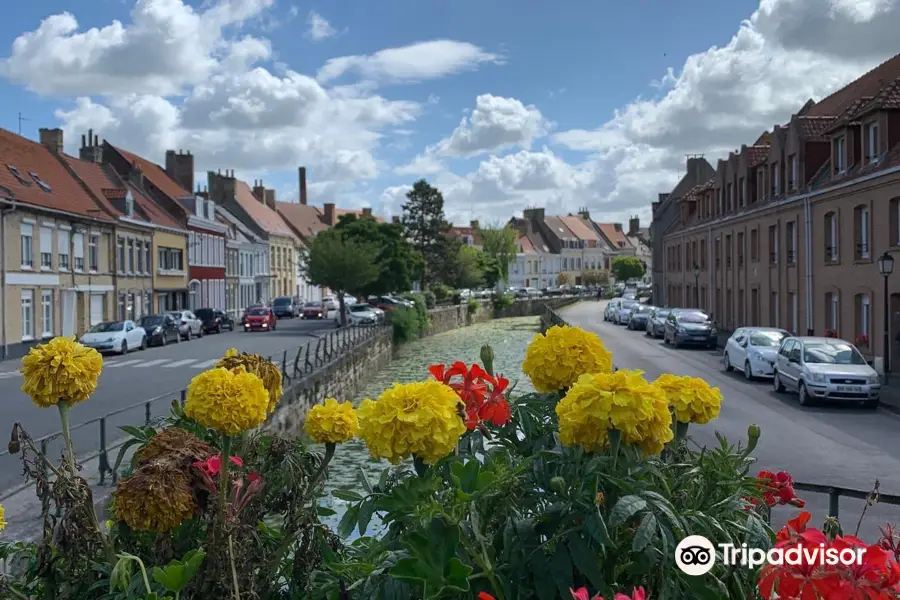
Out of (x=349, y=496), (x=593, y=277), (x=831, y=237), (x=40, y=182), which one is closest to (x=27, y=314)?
(x=40, y=182)

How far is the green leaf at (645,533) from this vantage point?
8.10ft

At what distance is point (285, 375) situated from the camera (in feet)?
61.2

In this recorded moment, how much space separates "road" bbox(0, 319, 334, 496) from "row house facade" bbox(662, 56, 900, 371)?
17.1m

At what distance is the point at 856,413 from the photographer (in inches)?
709

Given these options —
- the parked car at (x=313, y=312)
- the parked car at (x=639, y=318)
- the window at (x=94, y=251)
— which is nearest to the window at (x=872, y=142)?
the parked car at (x=639, y=318)

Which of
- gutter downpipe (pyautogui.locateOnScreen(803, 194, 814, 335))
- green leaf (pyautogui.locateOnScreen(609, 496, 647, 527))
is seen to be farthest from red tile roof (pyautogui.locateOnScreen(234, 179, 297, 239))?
green leaf (pyautogui.locateOnScreen(609, 496, 647, 527))

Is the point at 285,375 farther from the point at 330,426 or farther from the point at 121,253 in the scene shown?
the point at 121,253

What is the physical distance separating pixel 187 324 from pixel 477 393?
3748cm

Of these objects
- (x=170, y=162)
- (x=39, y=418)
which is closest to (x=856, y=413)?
(x=39, y=418)

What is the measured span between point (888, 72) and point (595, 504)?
3281 cm

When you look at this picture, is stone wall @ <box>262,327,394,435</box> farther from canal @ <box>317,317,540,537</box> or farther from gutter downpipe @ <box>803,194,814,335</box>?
gutter downpipe @ <box>803,194,814,335</box>

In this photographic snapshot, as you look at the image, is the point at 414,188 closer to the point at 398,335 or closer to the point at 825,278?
the point at 398,335

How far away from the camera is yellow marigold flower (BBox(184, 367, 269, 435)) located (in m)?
3.09

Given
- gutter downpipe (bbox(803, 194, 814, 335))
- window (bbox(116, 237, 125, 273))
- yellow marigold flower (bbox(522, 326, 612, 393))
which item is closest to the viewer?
yellow marigold flower (bbox(522, 326, 612, 393))
